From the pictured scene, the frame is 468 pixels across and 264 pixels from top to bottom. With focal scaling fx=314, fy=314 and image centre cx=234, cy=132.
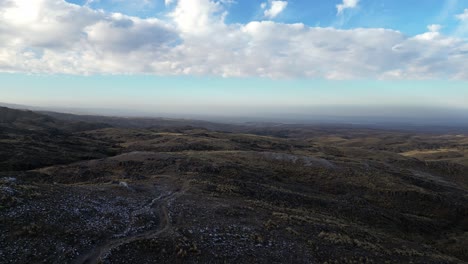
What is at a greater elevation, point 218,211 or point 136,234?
point 136,234

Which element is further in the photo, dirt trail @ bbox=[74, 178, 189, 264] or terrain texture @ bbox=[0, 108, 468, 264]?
terrain texture @ bbox=[0, 108, 468, 264]

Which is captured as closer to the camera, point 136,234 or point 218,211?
point 136,234

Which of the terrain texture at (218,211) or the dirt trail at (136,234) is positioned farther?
the terrain texture at (218,211)

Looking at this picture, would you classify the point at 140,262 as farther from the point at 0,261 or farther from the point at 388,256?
the point at 388,256
